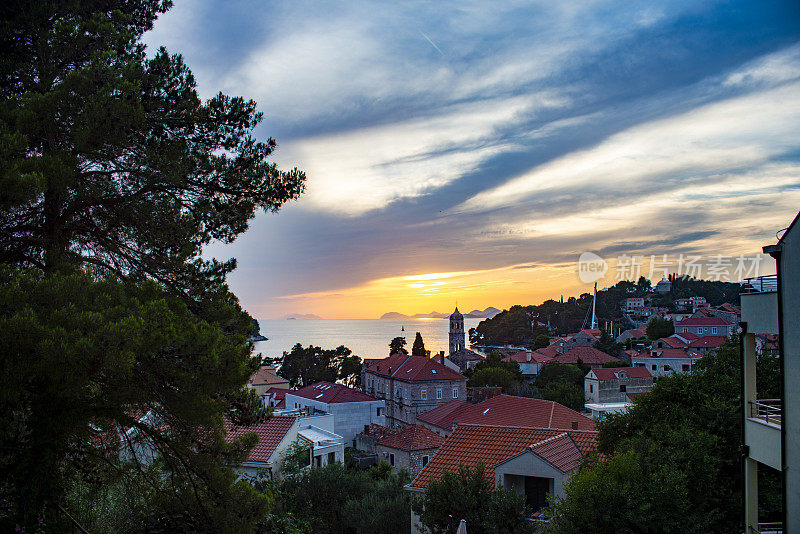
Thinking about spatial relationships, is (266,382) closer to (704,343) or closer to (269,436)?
(269,436)

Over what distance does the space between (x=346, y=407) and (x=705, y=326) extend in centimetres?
7695

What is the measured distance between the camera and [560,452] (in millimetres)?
15516

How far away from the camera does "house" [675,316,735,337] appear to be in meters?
94.6

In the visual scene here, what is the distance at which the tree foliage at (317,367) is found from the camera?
7538cm

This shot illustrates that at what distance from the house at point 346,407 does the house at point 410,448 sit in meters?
11.4

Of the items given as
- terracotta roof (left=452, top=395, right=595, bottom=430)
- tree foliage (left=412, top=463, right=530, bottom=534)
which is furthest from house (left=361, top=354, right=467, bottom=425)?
tree foliage (left=412, top=463, right=530, bottom=534)

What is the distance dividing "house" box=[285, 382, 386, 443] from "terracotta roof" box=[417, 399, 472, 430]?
3991 mm

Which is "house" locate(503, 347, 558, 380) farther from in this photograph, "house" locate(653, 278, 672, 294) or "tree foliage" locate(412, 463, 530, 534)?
"house" locate(653, 278, 672, 294)

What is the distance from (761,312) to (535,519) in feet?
24.0

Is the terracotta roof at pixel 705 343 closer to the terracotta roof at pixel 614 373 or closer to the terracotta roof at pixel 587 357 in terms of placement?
the terracotta roof at pixel 587 357

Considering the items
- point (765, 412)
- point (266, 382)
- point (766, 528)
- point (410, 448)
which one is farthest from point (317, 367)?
point (765, 412)

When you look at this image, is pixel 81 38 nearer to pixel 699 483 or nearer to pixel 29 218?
pixel 29 218

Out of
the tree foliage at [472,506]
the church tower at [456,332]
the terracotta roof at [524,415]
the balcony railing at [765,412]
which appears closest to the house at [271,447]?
the tree foliage at [472,506]

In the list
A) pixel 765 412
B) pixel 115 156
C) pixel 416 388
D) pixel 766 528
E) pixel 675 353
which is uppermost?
pixel 115 156
